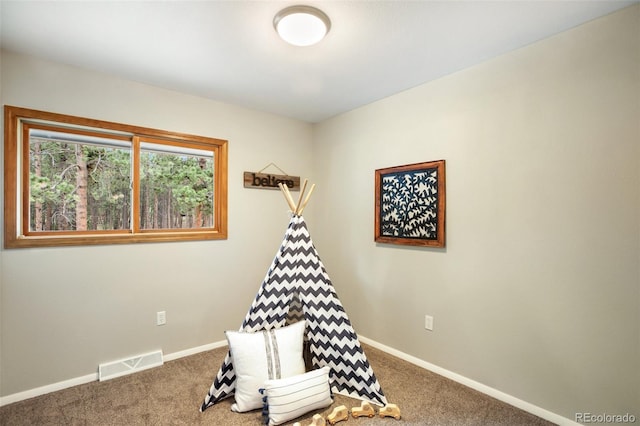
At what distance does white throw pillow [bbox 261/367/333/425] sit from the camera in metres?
1.85

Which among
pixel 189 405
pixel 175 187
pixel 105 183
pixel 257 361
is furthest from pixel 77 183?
pixel 257 361

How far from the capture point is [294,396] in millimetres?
1883

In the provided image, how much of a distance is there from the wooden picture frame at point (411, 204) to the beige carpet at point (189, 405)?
3.60 ft

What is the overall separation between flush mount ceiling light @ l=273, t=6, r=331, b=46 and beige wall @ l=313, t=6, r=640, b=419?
1.23 metres

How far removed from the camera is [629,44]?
5.53 ft

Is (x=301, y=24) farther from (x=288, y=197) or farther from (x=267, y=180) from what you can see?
(x=267, y=180)

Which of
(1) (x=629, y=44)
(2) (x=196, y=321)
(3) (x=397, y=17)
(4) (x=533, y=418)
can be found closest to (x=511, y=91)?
(1) (x=629, y=44)

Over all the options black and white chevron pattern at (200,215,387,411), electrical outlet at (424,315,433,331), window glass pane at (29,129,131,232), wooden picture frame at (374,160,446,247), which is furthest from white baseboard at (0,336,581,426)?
window glass pane at (29,129,131,232)

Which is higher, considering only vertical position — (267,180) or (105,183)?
(267,180)

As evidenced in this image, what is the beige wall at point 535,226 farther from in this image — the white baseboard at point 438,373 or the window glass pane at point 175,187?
the window glass pane at point 175,187

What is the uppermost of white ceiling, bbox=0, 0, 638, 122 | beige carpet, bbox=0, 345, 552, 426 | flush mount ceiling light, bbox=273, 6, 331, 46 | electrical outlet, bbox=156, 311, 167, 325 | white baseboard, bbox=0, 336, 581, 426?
white ceiling, bbox=0, 0, 638, 122

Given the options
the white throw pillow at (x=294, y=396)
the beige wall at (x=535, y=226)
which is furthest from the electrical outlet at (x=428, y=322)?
the white throw pillow at (x=294, y=396)

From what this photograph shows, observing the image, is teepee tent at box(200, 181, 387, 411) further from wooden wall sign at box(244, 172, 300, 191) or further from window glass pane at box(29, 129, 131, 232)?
window glass pane at box(29, 129, 131, 232)

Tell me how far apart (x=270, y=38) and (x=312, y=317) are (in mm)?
1913
